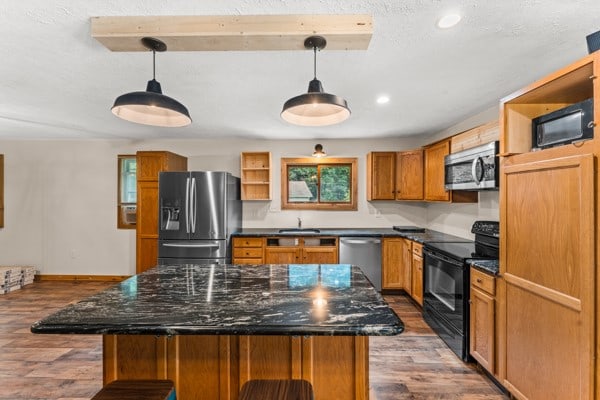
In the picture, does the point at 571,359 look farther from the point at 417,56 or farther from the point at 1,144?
the point at 1,144

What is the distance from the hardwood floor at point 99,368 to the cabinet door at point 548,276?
441 millimetres

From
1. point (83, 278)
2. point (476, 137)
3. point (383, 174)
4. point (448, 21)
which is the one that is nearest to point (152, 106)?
point (448, 21)

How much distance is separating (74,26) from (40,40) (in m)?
0.38

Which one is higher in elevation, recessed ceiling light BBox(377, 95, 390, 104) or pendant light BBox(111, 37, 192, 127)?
recessed ceiling light BBox(377, 95, 390, 104)

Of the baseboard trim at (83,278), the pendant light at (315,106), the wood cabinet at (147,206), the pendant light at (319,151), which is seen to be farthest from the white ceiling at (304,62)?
the baseboard trim at (83,278)

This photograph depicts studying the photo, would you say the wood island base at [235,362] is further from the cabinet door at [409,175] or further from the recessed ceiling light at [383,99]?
the cabinet door at [409,175]

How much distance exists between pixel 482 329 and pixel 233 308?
2.03 m

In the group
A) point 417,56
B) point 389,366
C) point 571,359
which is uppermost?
point 417,56

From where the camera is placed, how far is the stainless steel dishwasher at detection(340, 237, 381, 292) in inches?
166

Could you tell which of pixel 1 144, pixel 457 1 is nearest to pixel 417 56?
pixel 457 1

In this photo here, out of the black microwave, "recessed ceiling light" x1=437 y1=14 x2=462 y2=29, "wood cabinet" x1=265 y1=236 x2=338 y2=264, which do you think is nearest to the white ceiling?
"recessed ceiling light" x1=437 y1=14 x2=462 y2=29

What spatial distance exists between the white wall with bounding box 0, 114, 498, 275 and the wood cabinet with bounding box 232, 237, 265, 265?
2.63 feet

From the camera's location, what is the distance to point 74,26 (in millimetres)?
1743

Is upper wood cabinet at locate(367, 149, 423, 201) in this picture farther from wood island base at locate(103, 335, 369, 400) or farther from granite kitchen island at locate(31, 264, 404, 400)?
wood island base at locate(103, 335, 369, 400)
